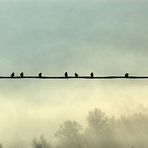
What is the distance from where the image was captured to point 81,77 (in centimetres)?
5066

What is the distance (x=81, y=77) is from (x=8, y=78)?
7.29 m

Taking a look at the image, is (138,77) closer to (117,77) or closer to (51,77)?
(117,77)

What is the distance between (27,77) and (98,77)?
7.10 metres

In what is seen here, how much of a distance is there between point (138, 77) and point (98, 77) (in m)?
3.99

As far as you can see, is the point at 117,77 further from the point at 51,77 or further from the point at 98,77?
the point at 51,77

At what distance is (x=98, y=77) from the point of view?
166 feet

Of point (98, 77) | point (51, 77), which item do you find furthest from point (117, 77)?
point (51, 77)

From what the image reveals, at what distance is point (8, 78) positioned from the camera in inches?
1972

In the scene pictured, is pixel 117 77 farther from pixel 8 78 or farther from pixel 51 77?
pixel 8 78

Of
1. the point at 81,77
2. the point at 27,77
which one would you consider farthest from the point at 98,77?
the point at 27,77

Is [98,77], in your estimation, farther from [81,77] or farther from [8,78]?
[8,78]

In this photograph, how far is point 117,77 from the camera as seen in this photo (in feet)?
166

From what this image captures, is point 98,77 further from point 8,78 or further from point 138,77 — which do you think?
point 8,78

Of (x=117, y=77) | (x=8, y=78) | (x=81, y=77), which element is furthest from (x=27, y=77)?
(x=117, y=77)
